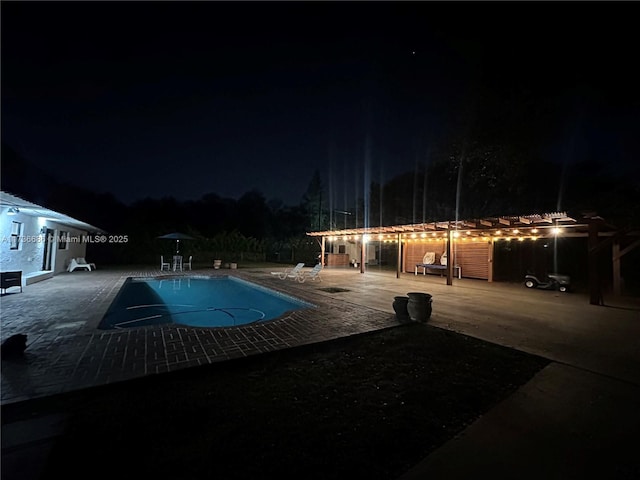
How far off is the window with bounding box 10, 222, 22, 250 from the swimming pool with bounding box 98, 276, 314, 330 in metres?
2.97

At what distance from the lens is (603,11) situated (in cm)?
733

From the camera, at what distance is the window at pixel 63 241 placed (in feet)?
40.6

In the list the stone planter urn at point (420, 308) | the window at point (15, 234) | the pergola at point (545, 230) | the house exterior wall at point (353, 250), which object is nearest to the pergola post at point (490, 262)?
the pergola at point (545, 230)

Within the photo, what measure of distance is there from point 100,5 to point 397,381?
12428 millimetres

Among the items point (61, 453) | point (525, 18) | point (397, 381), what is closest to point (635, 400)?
point (397, 381)

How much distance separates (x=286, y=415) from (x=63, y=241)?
15.2 meters

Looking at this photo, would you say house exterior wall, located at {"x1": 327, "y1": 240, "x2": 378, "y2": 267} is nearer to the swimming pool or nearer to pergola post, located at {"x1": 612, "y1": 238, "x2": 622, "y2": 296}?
the swimming pool

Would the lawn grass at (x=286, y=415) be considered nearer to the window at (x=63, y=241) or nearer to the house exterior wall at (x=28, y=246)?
the house exterior wall at (x=28, y=246)

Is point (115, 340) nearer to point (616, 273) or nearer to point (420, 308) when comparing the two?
→ point (420, 308)

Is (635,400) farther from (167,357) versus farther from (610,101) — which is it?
(610,101)

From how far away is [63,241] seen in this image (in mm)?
12680

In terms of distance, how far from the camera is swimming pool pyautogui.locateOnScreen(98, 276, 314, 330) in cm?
669

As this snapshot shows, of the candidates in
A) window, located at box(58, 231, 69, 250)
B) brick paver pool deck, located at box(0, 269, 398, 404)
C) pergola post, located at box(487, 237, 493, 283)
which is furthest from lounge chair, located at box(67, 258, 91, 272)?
pergola post, located at box(487, 237, 493, 283)

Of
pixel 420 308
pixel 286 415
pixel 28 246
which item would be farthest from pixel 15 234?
pixel 420 308
